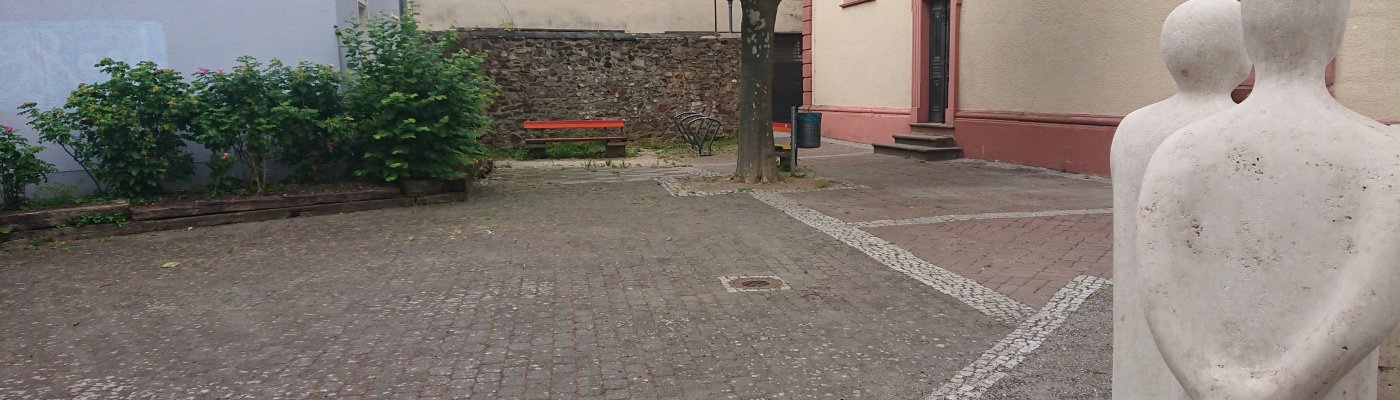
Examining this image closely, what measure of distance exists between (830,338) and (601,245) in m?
3.14

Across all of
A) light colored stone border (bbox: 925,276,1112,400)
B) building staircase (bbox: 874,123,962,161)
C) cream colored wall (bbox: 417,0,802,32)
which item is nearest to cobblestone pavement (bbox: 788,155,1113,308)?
light colored stone border (bbox: 925,276,1112,400)

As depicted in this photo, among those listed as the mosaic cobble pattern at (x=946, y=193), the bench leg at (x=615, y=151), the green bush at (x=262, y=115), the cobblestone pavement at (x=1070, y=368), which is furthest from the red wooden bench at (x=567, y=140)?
the cobblestone pavement at (x=1070, y=368)

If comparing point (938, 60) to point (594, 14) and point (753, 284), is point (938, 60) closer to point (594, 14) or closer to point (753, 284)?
point (594, 14)

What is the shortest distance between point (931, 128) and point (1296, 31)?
14.6 metres

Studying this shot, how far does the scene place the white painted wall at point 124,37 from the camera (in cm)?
890

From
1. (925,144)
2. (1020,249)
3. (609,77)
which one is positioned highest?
(609,77)

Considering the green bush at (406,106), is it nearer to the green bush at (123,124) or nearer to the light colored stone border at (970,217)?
the green bush at (123,124)

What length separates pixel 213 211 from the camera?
8992 mm

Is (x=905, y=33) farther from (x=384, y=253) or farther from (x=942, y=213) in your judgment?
(x=384, y=253)

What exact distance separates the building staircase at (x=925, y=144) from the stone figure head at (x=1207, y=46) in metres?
12.9

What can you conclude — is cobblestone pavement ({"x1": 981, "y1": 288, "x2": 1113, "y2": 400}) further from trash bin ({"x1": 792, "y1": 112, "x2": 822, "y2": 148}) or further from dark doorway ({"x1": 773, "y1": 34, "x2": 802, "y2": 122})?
dark doorway ({"x1": 773, "y1": 34, "x2": 802, "y2": 122})

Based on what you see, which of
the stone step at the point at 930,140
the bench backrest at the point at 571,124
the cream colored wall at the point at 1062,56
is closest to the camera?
the cream colored wall at the point at 1062,56

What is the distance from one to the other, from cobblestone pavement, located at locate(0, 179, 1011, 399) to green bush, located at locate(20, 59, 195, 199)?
2.72ft

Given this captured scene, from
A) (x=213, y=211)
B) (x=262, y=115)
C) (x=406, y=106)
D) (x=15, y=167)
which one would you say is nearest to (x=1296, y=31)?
(x=406, y=106)
